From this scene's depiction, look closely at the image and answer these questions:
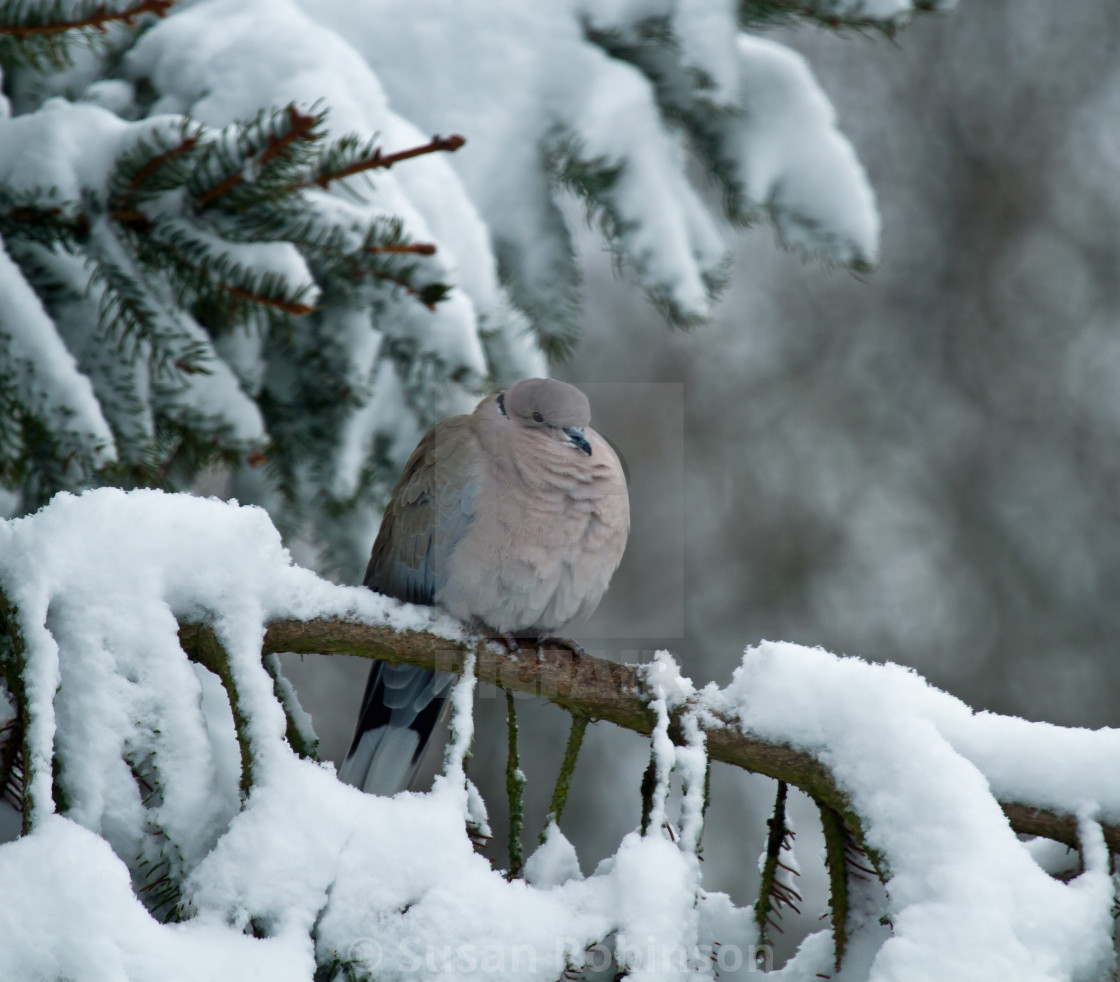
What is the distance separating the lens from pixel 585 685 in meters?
1.48

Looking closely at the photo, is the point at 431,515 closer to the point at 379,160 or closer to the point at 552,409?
the point at 552,409

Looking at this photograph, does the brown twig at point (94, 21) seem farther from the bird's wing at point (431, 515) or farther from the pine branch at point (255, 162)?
the bird's wing at point (431, 515)

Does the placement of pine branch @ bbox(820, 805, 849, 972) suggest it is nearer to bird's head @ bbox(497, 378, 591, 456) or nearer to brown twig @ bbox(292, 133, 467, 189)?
brown twig @ bbox(292, 133, 467, 189)

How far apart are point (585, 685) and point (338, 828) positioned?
48cm

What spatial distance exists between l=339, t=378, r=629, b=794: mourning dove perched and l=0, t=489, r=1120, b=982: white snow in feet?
3.09

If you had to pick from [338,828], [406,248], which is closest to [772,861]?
[338,828]

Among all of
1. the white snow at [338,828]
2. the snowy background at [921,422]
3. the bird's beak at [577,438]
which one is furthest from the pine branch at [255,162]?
the snowy background at [921,422]

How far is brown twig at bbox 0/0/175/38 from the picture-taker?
144 cm

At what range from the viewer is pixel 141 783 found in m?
1.27

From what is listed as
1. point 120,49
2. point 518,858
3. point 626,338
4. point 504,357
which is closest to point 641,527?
point 626,338

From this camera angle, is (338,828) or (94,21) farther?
(94,21)

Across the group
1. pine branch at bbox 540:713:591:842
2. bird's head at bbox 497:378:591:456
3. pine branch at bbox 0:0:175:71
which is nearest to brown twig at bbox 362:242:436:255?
pine branch at bbox 0:0:175:71

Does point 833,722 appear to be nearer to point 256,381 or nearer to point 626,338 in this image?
point 256,381

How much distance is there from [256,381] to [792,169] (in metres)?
1.14
